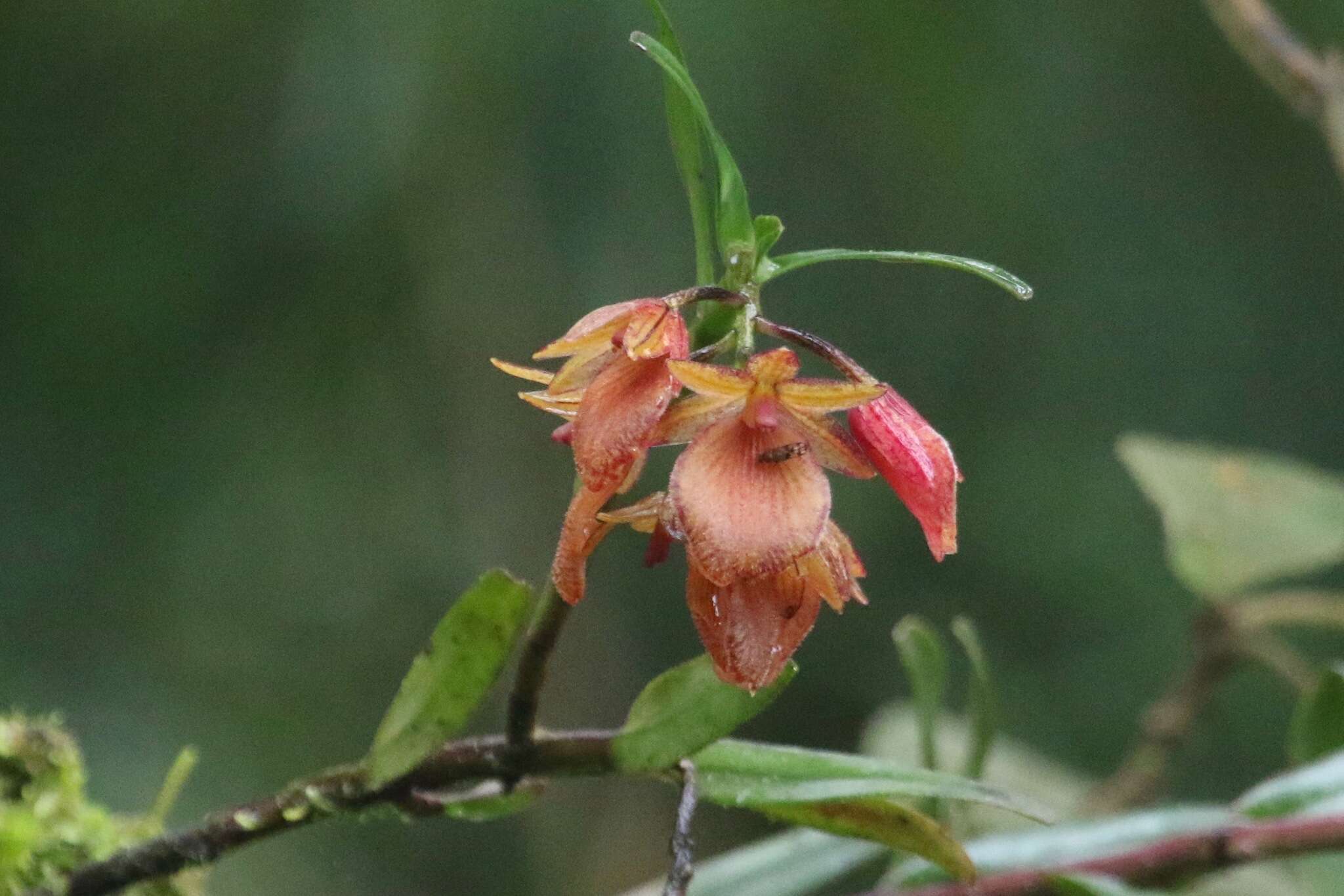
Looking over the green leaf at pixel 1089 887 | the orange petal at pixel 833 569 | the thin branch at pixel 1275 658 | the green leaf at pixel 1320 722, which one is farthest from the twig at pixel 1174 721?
the orange petal at pixel 833 569

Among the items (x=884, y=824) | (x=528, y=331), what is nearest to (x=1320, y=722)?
(x=884, y=824)

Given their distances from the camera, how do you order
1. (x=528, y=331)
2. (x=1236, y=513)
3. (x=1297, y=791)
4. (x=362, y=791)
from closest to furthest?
(x=362, y=791)
(x=1297, y=791)
(x=1236, y=513)
(x=528, y=331)

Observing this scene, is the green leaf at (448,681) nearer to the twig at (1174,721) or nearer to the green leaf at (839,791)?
the green leaf at (839,791)

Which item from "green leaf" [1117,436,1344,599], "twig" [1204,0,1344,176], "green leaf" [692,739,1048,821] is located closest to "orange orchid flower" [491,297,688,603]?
"green leaf" [692,739,1048,821]

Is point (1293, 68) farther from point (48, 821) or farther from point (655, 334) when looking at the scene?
point (48, 821)

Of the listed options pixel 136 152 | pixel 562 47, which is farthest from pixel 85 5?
pixel 562 47

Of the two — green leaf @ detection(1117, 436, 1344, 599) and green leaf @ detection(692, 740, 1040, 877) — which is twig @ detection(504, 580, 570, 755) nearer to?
green leaf @ detection(692, 740, 1040, 877)
